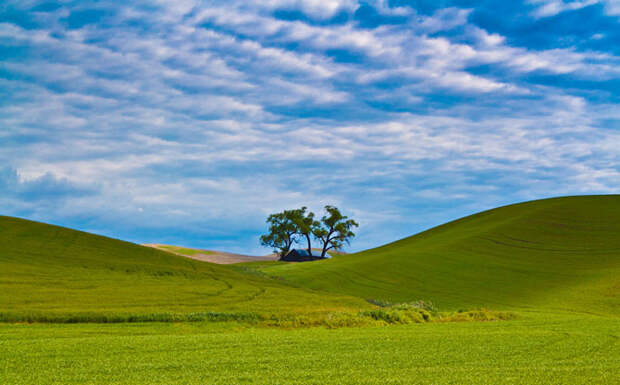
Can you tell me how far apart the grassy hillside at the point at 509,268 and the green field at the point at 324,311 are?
21 cm

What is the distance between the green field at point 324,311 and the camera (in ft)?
40.6

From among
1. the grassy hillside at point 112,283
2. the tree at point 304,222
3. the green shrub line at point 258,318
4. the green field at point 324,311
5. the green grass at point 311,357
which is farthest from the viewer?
the tree at point 304,222

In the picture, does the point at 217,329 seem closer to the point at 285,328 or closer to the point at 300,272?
the point at 285,328

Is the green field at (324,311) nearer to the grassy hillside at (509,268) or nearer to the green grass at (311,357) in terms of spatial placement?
the green grass at (311,357)

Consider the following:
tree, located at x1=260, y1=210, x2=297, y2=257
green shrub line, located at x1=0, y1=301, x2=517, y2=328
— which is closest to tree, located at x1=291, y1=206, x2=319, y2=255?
tree, located at x1=260, y1=210, x2=297, y2=257

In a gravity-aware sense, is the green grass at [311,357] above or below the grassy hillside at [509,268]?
below

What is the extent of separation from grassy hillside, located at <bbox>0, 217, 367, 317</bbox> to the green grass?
7.57 meters

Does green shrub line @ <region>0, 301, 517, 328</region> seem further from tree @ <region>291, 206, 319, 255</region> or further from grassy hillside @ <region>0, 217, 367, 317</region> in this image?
tree @ <region>291, 206, 319, 255</region>

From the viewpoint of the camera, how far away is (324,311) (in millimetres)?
26297

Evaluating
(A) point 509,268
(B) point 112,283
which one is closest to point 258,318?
A: (B) point 112,283

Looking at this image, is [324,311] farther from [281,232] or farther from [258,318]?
[281,232]

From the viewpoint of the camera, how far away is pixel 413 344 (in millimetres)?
16484

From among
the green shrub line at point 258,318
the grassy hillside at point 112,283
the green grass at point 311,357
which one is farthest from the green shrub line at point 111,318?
the green grass at point 311,357

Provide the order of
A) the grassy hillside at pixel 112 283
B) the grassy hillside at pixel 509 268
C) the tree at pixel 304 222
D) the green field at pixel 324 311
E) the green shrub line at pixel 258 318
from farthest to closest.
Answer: the tree at pixel 304 222 < the grassy hillside at pixel 509 268 < the grassy hillside at pixel 112 283 < the green shrub line at pixel 258 318 < the green field at pixel 324 311
